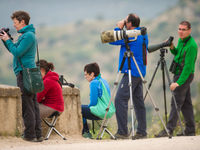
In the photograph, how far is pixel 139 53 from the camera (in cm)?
698

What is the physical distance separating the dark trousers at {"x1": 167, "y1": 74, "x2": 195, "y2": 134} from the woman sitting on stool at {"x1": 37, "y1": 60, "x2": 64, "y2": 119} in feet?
6.09

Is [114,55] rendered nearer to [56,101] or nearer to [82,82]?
[82,82]

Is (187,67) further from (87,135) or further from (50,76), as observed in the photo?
(50,76)

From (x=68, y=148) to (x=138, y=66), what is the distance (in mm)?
2275

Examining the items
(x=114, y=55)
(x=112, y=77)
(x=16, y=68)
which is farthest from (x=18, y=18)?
(x=114, y=55)

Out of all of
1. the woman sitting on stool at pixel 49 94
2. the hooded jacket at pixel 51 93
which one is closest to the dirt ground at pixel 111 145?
the woman sitting on stool at pixel 49 94

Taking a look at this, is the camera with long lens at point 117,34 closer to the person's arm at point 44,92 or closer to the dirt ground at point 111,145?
the person's arm at point 44,92

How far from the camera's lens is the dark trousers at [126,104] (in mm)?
6841

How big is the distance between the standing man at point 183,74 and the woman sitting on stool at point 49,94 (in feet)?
5.81

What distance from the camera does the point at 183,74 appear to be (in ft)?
23.5

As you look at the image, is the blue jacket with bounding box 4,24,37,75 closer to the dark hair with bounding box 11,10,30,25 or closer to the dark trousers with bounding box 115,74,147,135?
the dark hair with bounding box 11,10,30,25

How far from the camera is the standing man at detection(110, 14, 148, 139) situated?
685 cm

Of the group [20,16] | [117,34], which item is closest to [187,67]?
[117,34]

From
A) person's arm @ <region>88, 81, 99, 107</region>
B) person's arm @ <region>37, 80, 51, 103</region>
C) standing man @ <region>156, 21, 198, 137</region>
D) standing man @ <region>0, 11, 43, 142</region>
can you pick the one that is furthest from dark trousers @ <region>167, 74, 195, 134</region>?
standing man @ <region>0, 11, 43, 142</region>
